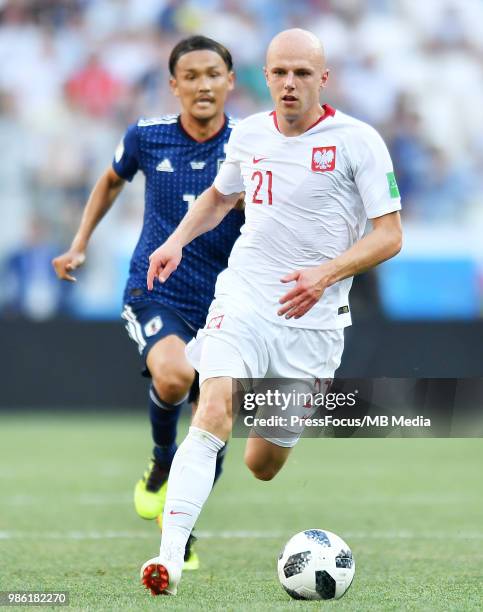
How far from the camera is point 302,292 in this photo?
14.8 feet

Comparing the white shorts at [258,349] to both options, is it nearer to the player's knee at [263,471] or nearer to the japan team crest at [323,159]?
the player's knee at [263,471]

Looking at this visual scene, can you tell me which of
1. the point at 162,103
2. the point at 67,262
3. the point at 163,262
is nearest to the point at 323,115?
the point at 163,262

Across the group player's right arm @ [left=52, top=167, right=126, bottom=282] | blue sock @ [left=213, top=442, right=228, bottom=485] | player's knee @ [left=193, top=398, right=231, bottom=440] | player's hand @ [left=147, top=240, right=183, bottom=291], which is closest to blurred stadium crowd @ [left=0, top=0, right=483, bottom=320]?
player's right arm @ [left=52, top=167, right=126, bottom=282]

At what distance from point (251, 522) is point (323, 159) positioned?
297cm

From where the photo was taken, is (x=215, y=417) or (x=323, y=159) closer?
(x=215, y=417)

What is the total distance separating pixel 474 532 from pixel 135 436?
21.4 ft

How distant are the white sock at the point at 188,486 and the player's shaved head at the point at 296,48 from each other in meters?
1.47

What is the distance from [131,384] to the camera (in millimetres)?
14734

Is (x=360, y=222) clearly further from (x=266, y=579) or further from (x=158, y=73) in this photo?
(x=158, y=73)

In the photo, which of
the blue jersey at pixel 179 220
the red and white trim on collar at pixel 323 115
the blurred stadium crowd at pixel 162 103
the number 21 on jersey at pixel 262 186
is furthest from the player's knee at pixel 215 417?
the blurred stadium crowd at pixel 162 103

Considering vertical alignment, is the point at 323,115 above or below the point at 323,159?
above

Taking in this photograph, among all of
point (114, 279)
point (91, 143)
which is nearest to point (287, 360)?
point (114, 279)

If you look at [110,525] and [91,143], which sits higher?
[91,143]

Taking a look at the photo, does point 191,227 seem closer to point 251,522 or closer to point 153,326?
point 153,326
